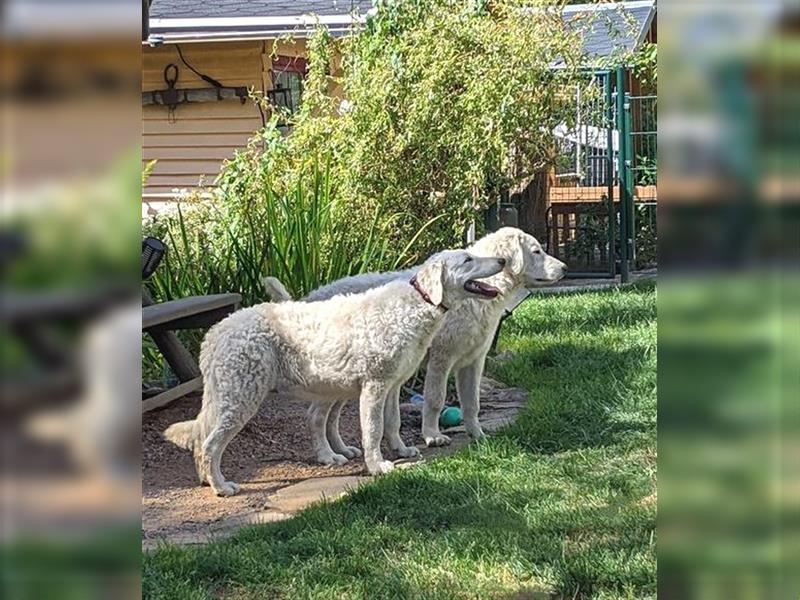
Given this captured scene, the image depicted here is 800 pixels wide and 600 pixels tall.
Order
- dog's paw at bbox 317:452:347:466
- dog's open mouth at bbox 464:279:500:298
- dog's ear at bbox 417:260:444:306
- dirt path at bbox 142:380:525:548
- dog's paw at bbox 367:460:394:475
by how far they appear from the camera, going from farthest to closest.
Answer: dog's paw at bbox 317:452:347:466 < dog's open mouth at bbox 464:279:500:298 < dog's ear at bbox 417:260:444:306 < dog's paw at bbox 367:460:394:475 < dirt path at bbox 142:380:525:548

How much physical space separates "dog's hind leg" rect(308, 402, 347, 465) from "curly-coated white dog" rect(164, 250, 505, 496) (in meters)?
0.29

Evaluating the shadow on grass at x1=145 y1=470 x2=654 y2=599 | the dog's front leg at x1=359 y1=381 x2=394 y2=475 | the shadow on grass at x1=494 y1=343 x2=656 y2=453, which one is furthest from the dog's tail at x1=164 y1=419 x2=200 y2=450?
the shadow on grass at x1=494 y1=343 x2=656 y2=453

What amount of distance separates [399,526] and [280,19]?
32.0 ft

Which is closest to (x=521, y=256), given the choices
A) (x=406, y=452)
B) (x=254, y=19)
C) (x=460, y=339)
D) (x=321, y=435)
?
(x=460, y=339)

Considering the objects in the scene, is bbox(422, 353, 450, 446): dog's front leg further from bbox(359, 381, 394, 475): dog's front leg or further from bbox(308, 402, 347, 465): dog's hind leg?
bbox(359, 381, 394, 475): dog's front leg

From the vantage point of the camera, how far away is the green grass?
3514 millimetres

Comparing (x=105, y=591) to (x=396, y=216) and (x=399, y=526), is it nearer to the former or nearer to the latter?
(x=399, y=526)

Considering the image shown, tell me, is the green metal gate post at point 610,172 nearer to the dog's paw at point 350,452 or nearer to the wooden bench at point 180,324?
the wooden bench at point 180,324

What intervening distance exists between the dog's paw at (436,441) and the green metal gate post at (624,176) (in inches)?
296

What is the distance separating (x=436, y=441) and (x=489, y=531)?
6.74 ft

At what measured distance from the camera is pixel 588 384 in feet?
23.1

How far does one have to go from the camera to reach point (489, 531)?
4.08 meters

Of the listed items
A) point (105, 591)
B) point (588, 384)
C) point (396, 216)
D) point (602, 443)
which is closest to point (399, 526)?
point (602, 443)

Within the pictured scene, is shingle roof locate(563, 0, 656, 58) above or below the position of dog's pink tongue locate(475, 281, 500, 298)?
above
